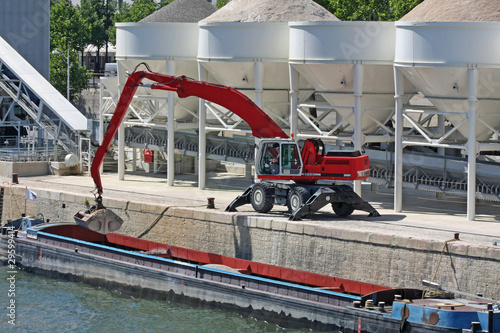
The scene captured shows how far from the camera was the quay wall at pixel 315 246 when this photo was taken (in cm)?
3109

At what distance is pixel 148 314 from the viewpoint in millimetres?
33500

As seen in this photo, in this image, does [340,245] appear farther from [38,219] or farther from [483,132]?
[38,219]

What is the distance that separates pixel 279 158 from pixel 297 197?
5.12ft

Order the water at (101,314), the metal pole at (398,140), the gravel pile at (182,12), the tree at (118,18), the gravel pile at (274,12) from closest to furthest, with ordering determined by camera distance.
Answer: the water at (101,314)
the metal pole at (398,140)
the gravel pile at (274,12)
the gravel pile at (182,12)
the tree at (118,18)

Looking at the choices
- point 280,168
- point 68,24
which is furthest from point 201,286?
point 68,24

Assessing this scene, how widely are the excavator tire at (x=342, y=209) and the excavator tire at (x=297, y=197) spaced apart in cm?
145

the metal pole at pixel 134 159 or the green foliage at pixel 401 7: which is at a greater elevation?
the green foliage at pixel 401 7

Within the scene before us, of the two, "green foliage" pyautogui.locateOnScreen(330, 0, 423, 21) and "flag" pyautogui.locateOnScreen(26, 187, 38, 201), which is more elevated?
"green foliage" pyautogui.locateOnScreen(330, 0, 423, 21)

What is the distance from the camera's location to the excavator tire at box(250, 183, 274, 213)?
1492 inches

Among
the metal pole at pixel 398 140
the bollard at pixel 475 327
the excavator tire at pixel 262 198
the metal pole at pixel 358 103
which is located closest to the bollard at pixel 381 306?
the bollard at pixel 475 327

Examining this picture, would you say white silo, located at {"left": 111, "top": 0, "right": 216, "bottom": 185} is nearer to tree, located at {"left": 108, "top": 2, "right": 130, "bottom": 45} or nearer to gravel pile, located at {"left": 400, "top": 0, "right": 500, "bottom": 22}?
gravel pile, located at {"left": 400, "top": 0, "right": 500, "bottom": 22}

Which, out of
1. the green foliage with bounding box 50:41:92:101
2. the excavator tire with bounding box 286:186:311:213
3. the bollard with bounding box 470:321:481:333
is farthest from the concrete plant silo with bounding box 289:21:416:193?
the green foliage with bounding box 50:41:92:101

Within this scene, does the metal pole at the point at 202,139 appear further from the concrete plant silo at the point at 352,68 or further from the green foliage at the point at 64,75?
the green foliage at the point at 64,75

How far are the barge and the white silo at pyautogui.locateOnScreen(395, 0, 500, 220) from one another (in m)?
7.79
